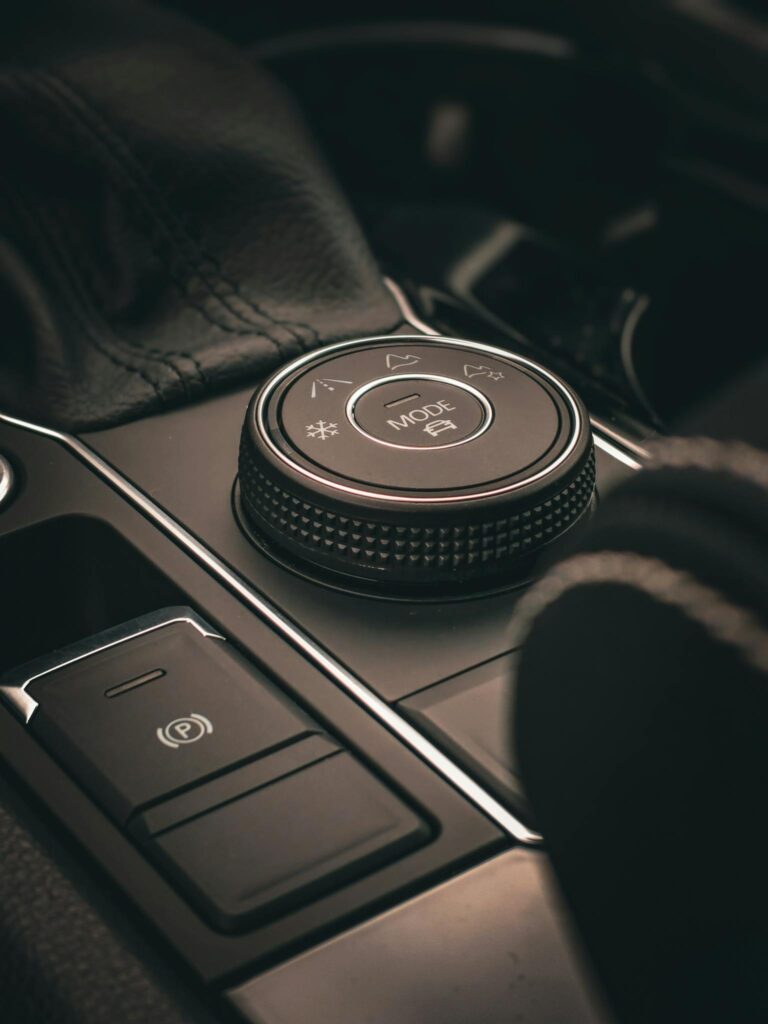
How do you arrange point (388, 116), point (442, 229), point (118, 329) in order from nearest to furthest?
point (118, 329), point (442, 229), point (388, 116)

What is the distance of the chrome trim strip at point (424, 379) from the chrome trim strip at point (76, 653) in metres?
0.09

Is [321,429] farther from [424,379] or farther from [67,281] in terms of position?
[67,281]

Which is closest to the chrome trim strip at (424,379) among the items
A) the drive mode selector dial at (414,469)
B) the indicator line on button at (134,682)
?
the drive mode selector dial at (414,469)

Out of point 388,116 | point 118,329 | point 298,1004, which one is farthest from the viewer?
point 388,116

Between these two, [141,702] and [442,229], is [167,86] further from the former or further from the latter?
[141,702]

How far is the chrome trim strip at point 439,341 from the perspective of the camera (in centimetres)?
41

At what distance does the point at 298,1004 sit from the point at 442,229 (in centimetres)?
44

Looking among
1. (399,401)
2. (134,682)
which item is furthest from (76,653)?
(399,401)

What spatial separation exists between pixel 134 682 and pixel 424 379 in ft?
0.52

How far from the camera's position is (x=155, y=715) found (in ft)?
1.24

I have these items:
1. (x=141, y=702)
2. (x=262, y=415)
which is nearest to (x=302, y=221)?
(x=262, y=415)

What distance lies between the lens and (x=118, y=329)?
0.54 metres

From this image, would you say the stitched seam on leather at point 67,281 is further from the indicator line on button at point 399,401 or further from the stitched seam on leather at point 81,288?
the indicator line on button at point 399,401

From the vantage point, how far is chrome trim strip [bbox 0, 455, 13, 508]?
0.46m
